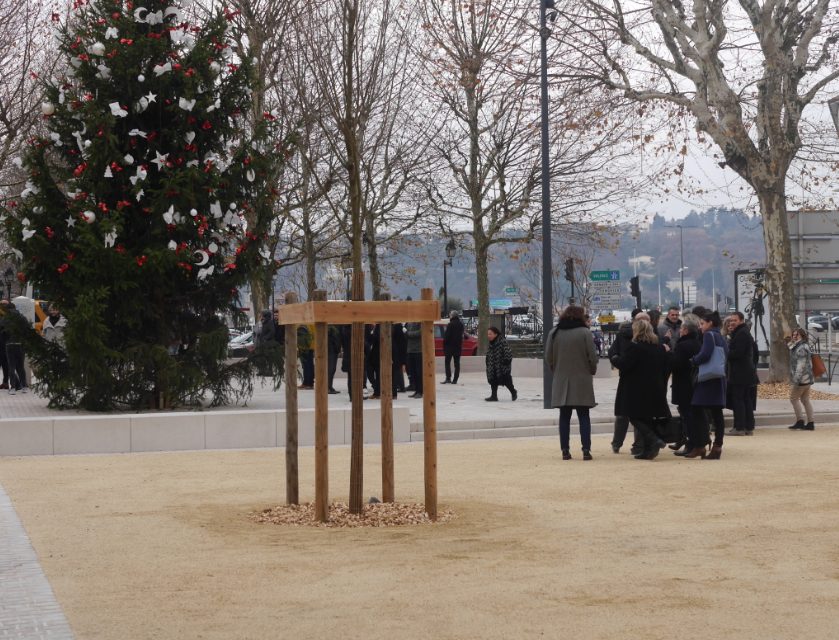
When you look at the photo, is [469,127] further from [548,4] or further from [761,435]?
[761,435]

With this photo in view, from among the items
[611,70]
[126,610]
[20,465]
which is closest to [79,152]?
[20,465]

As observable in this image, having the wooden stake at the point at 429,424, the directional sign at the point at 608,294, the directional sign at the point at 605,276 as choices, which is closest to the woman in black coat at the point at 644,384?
the wooden stake at the point at 429,424

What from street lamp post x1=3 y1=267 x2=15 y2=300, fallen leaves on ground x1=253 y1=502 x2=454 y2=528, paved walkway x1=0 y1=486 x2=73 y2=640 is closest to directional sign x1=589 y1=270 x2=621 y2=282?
street lamp post x1=3 y1=267 x2=15 y2=300

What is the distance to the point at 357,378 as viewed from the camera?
10023 mm

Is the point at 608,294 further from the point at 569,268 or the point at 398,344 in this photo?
the point at 398,344

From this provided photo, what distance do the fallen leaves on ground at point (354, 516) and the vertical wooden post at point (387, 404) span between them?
0.17 m

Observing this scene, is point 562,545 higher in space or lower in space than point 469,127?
lower

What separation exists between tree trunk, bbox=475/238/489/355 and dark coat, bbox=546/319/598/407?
76.8 feet

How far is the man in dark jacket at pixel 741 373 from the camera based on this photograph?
17.2 meters

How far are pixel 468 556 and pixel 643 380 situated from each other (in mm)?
6781

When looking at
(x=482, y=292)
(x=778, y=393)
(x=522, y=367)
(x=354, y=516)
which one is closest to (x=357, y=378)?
(x=354, y=516)

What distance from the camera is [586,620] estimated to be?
20.2 feet

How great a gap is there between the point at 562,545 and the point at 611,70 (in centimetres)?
1919

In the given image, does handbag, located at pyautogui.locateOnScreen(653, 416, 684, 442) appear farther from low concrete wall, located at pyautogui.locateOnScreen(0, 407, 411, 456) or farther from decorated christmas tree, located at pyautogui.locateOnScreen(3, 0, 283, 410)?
decorated christmas tree, located at pyautogui.locateOnScreen(3, 0, 283, 410)
